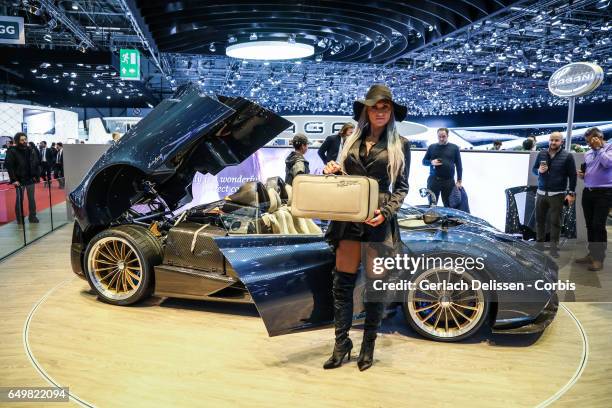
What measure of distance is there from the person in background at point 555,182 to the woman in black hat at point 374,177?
3688mm

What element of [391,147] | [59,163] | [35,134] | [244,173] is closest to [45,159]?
[59,163]

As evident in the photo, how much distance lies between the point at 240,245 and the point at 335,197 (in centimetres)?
100

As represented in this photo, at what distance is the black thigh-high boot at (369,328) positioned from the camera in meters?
2.79

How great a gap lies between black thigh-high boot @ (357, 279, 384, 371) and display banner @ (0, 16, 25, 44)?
437 inches

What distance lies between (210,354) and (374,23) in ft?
37.0

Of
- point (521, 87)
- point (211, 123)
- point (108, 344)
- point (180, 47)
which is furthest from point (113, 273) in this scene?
point (521, 87)

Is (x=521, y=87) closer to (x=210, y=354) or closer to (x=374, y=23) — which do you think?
(x=374, y=23)

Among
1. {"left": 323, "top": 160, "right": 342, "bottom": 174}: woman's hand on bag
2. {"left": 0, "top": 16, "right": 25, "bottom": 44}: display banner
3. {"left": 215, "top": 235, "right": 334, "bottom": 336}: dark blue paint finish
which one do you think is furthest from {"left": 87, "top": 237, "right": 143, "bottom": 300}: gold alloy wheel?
{"left": 0, "top": 16, "right": 25, "bottom": 44}: display banner

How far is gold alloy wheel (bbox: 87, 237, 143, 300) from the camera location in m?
3.89

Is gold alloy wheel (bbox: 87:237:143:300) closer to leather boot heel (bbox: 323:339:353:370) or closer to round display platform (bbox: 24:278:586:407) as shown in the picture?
round display platform (bbox: 24:278:586:407)

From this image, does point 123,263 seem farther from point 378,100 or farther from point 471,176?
point 471,176

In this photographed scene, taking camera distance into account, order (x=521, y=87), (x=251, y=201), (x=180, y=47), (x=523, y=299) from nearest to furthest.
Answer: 1. (x=523, y=299)
2. (x=251, y=201)
3. (x=180, y=47)
4. (x=521, y=87)

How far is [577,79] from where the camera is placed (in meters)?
7.41

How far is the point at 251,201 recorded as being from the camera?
3.92m
